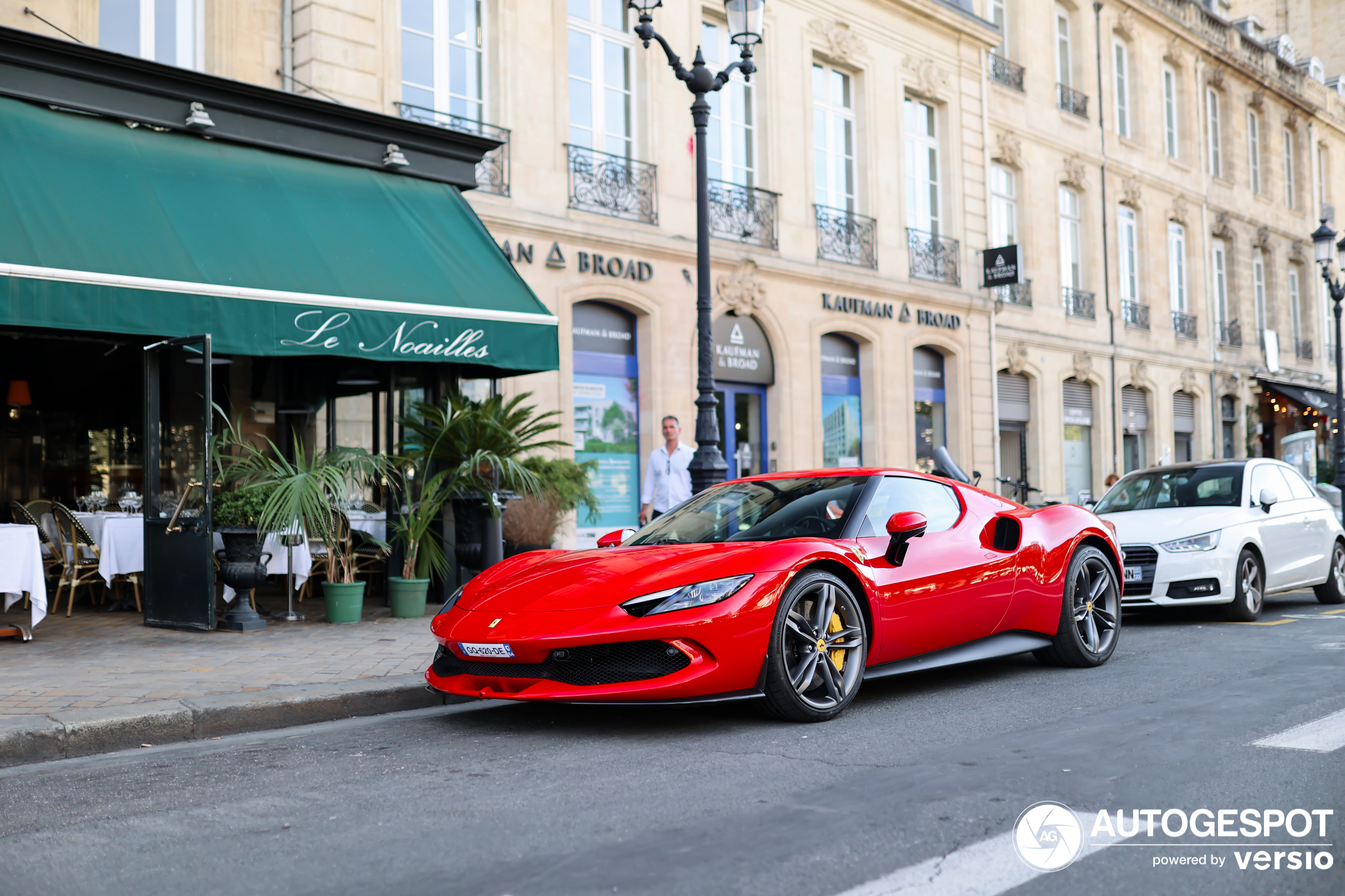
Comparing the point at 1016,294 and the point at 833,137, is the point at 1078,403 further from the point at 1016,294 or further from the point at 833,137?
the point at 833,137

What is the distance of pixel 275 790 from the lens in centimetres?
447

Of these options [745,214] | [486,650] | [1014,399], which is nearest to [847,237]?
[745,214]

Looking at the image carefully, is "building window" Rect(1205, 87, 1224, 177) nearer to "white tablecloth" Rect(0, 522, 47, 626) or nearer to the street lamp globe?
the street lamp globe

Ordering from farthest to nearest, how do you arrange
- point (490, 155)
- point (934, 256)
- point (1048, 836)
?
point (934, 256) → point (490, 155) → point (1048, 836)

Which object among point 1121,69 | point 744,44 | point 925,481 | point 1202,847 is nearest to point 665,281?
point 744,44

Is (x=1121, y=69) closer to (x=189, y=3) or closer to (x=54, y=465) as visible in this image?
(x=189, y=3)

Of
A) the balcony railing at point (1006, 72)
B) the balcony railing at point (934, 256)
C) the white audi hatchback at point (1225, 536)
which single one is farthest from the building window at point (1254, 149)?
the white audi hatchback at point (1225, 536)

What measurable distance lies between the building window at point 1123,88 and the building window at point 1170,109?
1.75 metres

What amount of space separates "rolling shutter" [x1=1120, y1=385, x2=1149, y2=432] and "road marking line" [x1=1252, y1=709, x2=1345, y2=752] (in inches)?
888

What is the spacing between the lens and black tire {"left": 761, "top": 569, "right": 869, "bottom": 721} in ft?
17.7

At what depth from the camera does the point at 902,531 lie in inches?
234

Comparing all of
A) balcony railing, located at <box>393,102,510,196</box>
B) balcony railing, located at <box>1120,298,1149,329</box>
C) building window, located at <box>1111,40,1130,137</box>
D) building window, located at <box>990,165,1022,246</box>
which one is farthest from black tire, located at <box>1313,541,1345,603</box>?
building window, located at <box>1111,40,1130,137</box>

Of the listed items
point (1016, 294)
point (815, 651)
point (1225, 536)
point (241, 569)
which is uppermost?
point (1016, 294)

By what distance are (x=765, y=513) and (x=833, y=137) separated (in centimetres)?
1426
